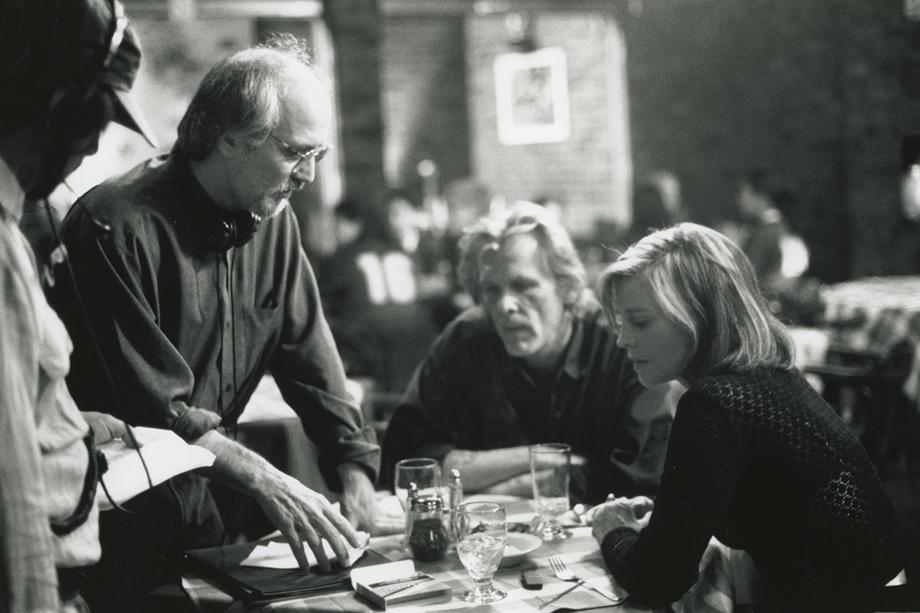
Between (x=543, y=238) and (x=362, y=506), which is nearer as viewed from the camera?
(x=362, y=506)

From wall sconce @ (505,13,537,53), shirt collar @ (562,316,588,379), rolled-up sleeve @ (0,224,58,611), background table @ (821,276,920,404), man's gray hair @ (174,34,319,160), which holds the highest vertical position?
wall sconce @ (505,13,537,53)

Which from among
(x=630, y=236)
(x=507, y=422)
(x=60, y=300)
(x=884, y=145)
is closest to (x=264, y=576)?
(x=60, y=300)

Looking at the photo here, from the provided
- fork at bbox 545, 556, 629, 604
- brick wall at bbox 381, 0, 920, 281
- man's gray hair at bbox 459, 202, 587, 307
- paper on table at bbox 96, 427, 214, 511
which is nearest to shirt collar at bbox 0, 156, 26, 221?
paper on table at bbox 96, 427, 214, 511

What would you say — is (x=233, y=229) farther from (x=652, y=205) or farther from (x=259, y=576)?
(x=652, y=205)

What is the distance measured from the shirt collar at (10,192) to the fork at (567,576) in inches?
41.1

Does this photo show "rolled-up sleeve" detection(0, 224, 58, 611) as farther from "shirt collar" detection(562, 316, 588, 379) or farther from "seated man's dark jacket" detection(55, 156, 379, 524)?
"shirt collar" detection(562, 316, 588, 379)

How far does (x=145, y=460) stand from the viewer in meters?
1.66

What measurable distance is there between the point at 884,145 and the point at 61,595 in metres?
9.04

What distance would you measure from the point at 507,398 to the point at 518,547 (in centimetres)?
87

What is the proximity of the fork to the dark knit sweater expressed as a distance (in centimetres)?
3

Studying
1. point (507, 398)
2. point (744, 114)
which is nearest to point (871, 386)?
point (507, 398)

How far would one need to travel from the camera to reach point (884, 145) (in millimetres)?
9320

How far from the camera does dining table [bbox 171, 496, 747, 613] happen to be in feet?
5.96

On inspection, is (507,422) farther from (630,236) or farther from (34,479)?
(630,236)
